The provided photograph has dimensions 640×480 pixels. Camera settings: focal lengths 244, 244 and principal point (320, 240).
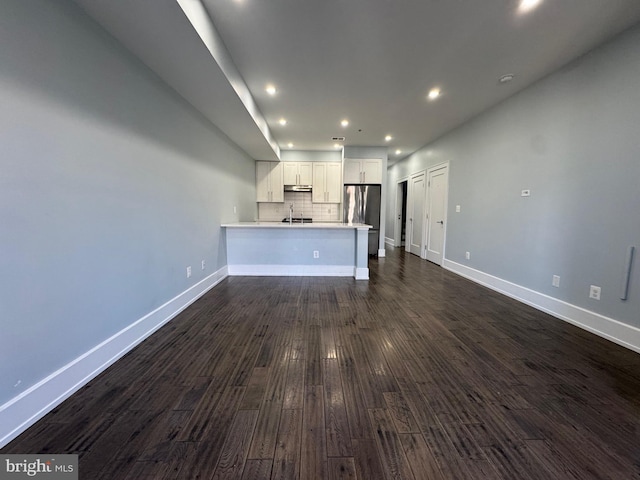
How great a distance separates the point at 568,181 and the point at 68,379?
453 cm

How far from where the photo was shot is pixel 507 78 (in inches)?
112

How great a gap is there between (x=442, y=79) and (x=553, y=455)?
3.40m

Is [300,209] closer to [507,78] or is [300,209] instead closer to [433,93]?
[433,93]

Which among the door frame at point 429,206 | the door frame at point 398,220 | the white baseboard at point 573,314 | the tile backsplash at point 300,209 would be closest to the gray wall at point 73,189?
the tile backsplash at point 300,209

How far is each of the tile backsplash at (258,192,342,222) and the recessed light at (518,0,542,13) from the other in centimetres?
490

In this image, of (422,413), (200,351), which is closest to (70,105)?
(200,351)

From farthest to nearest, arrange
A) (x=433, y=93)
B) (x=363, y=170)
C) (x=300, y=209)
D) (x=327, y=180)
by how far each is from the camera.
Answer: (x=300, y=209) < (x=327, y=180) < (x=363, y=170) < (x=433, y=93)

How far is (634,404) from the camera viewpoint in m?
1.43

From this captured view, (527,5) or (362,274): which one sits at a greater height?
(527,5)

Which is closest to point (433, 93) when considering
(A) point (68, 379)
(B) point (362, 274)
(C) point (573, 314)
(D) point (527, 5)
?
(D) point (527, 5)

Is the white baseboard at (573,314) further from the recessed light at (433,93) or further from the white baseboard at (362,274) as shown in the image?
the recessed light at (433,93)

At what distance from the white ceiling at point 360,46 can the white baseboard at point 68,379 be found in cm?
223

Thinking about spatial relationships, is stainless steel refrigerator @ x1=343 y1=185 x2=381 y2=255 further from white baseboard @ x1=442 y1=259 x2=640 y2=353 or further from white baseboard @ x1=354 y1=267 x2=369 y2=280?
white baseboard @ x1=442 y1=259 x2=640 y2=353

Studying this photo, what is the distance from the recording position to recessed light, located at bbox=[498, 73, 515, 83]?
110 inches
